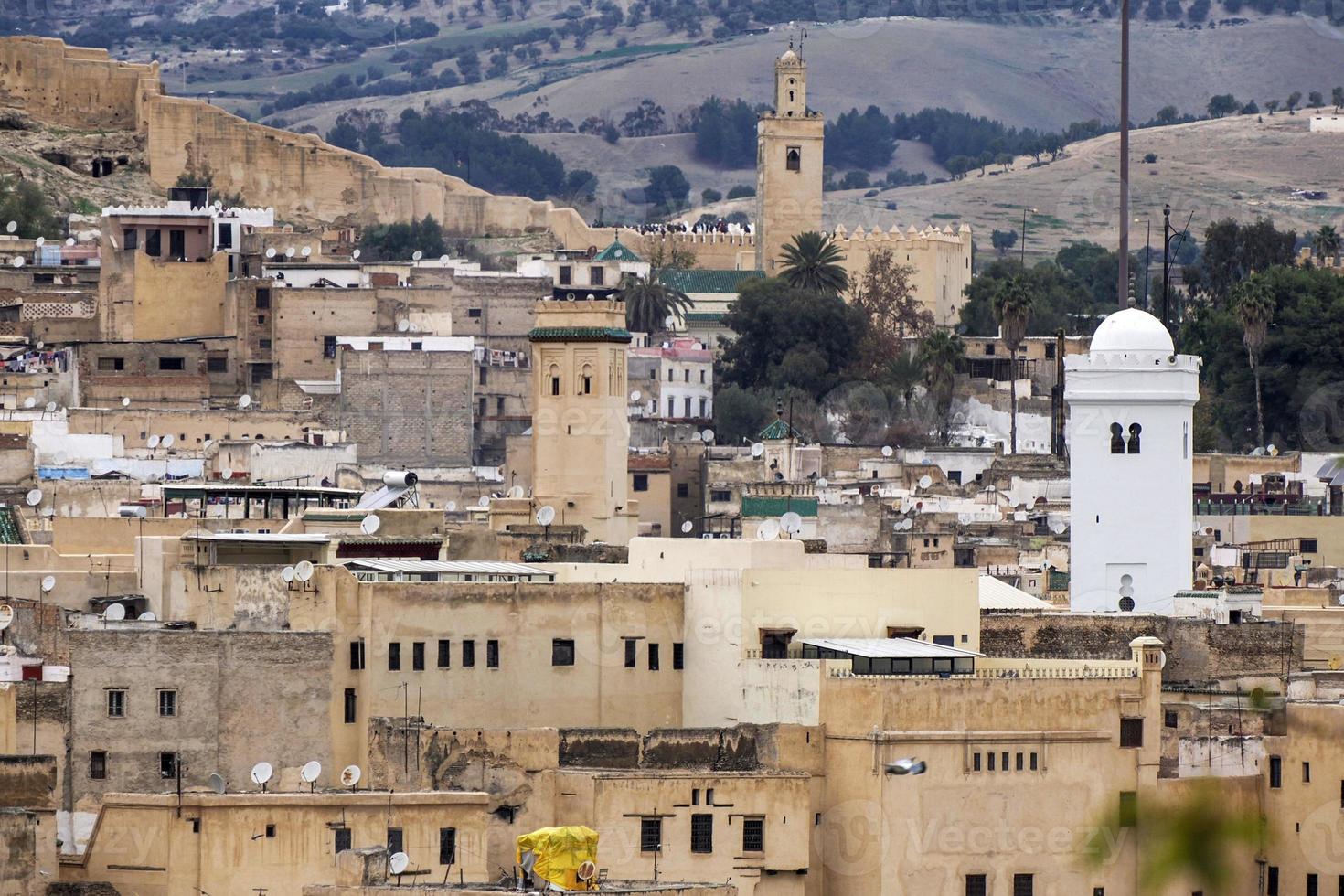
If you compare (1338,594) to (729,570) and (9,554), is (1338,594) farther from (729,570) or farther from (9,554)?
(9,554)

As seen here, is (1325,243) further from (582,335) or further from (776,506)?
(582,335)

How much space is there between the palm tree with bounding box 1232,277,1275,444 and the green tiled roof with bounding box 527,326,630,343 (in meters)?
29.2

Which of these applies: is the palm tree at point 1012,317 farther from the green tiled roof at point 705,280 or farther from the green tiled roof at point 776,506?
the green tiled roof at point 776,506

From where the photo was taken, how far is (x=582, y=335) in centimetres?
5662

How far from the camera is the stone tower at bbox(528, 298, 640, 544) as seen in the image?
56.1 metres

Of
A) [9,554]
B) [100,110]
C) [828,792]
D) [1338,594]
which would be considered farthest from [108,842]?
[100,110]

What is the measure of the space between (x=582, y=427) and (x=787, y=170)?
52.7 m

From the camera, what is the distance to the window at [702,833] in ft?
139

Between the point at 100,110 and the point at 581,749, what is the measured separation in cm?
6262

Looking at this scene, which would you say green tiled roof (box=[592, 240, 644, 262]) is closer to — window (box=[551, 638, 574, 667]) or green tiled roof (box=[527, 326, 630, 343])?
green tiled roof (box=[527, 326, 630, 343])

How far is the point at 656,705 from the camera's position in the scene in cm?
4647

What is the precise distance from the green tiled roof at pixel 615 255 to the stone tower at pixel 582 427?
3619 centimetres

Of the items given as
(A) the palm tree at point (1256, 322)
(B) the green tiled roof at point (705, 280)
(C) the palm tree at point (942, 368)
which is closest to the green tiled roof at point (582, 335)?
(A) the palm tree at point (1256, 322)

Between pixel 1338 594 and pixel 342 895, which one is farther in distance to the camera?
pixel 1338 594
